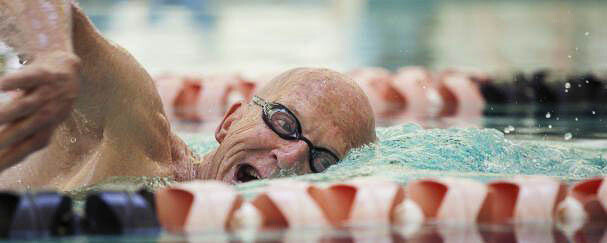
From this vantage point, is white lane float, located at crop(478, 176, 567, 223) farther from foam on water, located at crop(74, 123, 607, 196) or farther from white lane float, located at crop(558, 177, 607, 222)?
foam on water, located at crop(74, 123, 607, 196)

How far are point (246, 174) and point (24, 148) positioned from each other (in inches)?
40.8

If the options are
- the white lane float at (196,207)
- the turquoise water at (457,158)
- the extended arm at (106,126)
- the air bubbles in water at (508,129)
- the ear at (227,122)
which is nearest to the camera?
the white lane float at (196,207)

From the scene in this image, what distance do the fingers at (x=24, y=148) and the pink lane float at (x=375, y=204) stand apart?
32cm

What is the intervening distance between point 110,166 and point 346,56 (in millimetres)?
6417

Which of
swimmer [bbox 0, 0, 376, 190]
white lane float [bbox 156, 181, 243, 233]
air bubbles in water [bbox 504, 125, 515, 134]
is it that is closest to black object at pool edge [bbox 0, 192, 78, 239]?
white lane float [bbox 156, 181, 243, 233]

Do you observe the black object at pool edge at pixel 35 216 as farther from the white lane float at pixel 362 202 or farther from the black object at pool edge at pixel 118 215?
the white lane float at pixel 362 202

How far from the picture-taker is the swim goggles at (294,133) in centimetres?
309

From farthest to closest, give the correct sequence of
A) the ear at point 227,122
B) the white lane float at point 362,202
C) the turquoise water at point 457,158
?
the ear at point 227,122
the turquoise water at point 457,158
the white lane float at point 362,202

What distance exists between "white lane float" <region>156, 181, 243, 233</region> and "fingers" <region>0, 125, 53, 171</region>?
322 mm

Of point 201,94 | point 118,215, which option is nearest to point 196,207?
point 118,215

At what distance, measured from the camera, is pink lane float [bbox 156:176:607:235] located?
2354 millimetres

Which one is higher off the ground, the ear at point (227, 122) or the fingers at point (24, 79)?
the fingers at point (24, 79)

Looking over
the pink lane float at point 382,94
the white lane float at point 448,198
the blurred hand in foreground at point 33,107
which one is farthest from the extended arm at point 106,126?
A: the pink lane float at point 382,94

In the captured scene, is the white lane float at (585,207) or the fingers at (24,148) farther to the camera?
the white lane float at (585,207)
